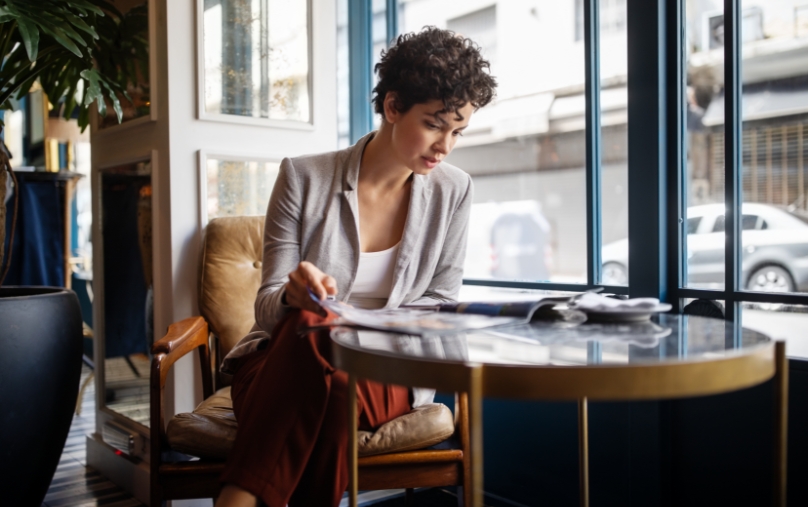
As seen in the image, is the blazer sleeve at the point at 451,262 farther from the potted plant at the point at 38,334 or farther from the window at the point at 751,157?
the potted plant at the point at 38,334

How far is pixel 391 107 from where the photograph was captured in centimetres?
154

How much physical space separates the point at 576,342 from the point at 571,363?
0.48ft

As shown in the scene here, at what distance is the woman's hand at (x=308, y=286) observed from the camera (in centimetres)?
117

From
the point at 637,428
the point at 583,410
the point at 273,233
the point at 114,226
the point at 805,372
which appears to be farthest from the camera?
the point at 114,226

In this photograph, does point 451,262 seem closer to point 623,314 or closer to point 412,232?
point 412,232

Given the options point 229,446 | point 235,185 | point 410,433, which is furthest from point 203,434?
point 235,185

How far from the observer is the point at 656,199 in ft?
5.48

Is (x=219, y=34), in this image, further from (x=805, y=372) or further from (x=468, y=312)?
(x=805, y=372)

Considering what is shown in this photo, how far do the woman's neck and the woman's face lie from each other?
13cm

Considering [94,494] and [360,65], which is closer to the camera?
[94,494]

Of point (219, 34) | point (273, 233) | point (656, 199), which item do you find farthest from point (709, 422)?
point (219, 34)

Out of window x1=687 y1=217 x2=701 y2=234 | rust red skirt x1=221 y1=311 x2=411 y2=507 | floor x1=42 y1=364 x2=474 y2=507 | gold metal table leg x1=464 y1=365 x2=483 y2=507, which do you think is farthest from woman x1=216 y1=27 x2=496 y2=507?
floor x1=42 y1=364 x2=474 y2=507

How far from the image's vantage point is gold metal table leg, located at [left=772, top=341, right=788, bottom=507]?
906 millimetres

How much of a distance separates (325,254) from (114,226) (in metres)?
1.21
